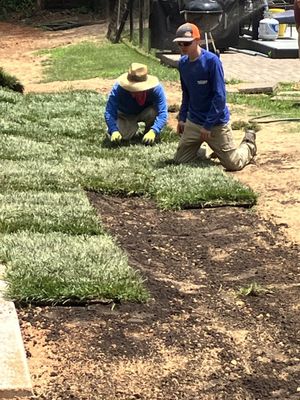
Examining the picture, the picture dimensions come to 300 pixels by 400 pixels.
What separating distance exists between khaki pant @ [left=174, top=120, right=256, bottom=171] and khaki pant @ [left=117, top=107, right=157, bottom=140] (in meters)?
1.01

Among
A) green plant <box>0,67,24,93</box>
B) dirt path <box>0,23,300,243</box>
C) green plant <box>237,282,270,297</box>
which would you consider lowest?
green plant <box>0,67,24,93</box>

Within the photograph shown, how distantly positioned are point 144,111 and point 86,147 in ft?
2.35

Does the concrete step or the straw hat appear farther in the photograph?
the straw hat

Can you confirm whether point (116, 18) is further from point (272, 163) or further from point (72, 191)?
point (72, 191)

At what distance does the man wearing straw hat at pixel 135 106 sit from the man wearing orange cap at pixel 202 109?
68cm

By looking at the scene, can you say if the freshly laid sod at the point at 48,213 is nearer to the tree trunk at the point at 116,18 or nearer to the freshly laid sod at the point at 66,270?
the freshly laid sod at the point at 66,270

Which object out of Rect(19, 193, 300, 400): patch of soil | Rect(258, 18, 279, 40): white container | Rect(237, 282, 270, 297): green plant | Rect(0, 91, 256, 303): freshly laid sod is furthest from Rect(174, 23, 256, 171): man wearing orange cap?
Rect(258, 18, 279, 40): white container

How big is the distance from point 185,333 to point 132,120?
463 centimetres

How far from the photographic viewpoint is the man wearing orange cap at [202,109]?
667 cm

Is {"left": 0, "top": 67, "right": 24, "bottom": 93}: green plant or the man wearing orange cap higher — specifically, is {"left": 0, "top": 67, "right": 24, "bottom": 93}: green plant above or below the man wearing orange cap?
below

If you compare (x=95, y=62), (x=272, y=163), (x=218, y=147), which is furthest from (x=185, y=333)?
(x=95, y=62)

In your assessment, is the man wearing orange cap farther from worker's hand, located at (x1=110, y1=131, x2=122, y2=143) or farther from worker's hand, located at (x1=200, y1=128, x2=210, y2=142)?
worker's hand, located at (x1=110, y1=131, x2=122, y2=143)

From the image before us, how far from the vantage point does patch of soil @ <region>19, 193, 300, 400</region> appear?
3246 millimetres

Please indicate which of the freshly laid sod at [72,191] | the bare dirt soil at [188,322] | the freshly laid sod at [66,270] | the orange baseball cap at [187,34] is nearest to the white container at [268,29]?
the freshly laid sod at [72,191]
